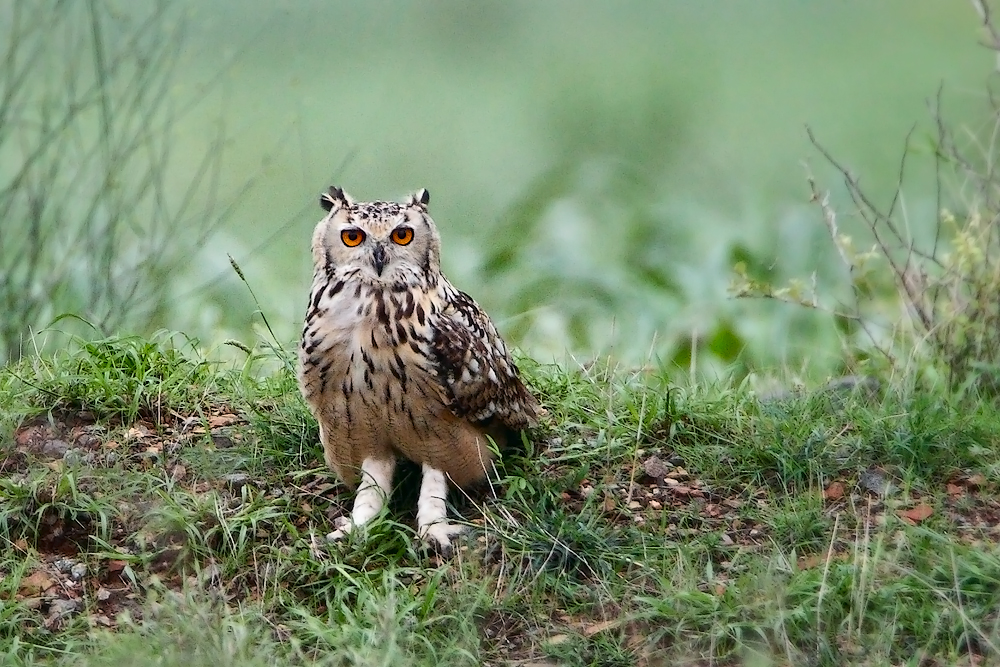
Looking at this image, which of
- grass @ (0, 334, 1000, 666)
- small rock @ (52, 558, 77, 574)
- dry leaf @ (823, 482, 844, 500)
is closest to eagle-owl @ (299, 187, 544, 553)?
grass @ (0, 334, 1000, 666)

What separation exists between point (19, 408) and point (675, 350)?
104 inches

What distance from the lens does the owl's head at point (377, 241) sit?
2.99 meters

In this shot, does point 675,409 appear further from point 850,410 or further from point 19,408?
point 19,408

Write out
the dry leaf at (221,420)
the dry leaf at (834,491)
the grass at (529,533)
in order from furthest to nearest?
1. the dry leaf at (221,420)
2. the dry leaf at (834,491)
3. the grass at (529,533)

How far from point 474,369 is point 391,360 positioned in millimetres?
250

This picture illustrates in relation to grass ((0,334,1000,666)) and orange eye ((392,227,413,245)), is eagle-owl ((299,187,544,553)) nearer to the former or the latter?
orange eye ((392,227,413,245))

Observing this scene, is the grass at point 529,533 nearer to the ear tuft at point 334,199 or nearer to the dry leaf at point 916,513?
the dry leaf at point 916,513

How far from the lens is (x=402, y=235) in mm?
3023

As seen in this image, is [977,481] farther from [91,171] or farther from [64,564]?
[91,171]

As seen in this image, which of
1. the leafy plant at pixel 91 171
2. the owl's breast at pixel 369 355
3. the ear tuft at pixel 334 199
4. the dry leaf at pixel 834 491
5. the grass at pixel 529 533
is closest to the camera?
the grass at pixel 529 533

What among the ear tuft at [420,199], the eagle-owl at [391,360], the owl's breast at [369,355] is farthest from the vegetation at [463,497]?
the ear tuft at [420,199]

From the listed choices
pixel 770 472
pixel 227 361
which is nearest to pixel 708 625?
pixel 770 472

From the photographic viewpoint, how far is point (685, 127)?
4.86 metres

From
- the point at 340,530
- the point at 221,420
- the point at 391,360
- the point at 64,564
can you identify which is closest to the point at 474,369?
the point at 391,360
